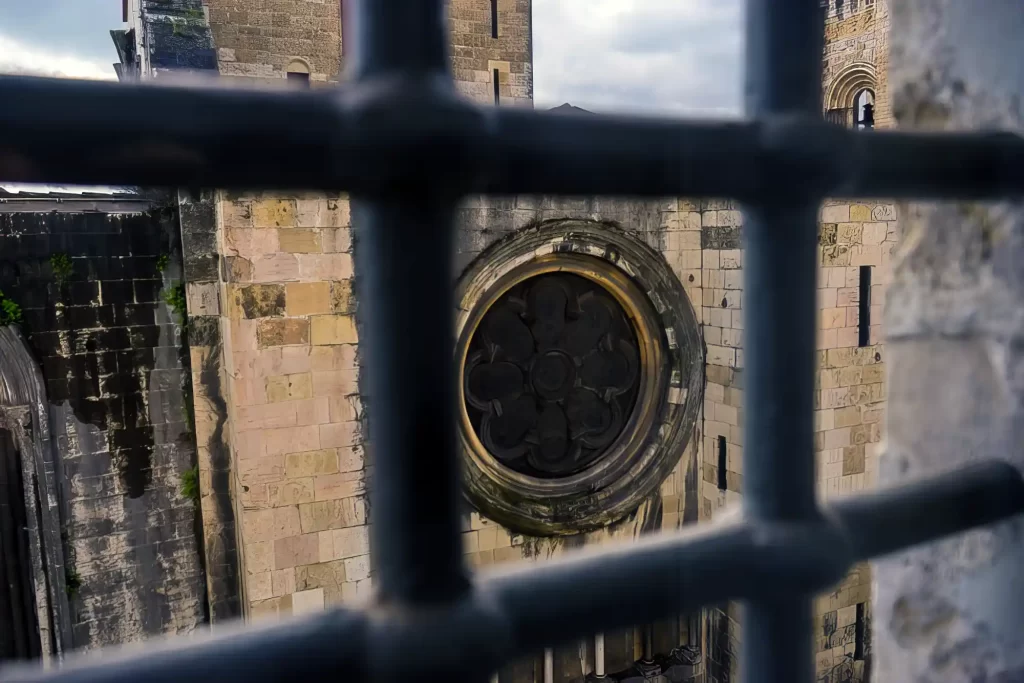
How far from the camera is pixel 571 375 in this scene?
4684 millimetres

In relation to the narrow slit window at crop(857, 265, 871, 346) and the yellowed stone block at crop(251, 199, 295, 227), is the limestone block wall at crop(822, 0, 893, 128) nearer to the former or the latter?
the narrow slit window at crop(857, 265, 871, 346)

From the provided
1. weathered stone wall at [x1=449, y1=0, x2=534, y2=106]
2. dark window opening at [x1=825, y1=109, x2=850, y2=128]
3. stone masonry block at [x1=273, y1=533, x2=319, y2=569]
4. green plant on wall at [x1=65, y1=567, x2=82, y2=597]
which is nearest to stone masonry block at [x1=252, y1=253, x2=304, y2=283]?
stone masonry block at [x1=273, y1=533, x2=319, y2=569]

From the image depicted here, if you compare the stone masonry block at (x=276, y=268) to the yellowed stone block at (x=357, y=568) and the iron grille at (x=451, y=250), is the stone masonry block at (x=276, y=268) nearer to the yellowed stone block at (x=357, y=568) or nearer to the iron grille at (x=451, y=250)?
the yellowed stone block at (x=357, y=568)

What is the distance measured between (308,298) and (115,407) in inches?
52.7

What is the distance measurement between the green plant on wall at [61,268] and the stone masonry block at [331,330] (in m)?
1.37

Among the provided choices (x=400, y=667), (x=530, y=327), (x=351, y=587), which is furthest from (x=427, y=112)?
(x=530, y=327)

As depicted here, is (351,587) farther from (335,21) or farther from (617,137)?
(335,21)

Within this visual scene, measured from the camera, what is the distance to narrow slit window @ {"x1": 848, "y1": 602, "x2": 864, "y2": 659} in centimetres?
475

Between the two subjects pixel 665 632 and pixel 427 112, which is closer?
pixel 427 112

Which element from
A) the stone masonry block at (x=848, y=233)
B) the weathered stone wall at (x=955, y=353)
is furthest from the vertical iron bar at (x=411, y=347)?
the stone masonry block at (x=848, y=233)

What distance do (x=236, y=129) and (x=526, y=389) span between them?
4.27 meters

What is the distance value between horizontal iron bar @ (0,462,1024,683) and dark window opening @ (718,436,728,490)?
423cm

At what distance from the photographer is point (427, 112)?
38cm

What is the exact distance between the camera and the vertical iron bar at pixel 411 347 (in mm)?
384
